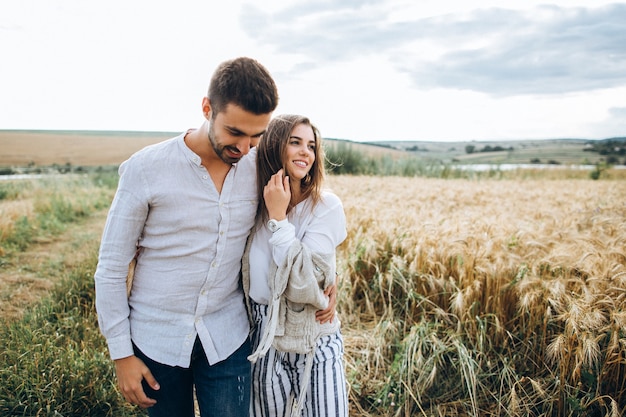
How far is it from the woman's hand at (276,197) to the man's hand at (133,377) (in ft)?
2.85

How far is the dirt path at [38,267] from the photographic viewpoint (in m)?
4.54

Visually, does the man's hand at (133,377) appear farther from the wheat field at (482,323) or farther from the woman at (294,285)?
the wheat field at (482,323)

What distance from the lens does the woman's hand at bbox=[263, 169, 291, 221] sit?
6.52 ft

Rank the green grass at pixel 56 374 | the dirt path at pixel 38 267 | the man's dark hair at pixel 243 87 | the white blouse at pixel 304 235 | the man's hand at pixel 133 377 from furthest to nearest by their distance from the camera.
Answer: the dirt path at pixel 38 267 < the green grass at pixel 56 374 < the white blouse at pixel 304 235 < the man's hand at pixel 133 377 < the man's dark hair at pixel 243 87

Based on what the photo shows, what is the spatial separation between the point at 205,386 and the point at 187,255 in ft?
2.11

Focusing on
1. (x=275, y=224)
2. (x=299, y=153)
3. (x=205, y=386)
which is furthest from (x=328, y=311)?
(x=299, y=153)

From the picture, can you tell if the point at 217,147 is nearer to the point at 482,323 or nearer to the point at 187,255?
the point at 187,255

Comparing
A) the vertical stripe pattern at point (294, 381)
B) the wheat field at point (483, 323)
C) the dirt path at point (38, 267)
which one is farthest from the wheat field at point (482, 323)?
the dirt path at point (38, 267)

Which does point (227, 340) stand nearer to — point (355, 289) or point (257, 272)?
point (257, 272)

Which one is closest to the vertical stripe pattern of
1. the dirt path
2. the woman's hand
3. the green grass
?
the woman's hand

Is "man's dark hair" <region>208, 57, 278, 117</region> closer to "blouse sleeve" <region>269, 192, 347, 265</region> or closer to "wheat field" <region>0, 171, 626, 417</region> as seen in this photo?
"blouse sleeve" <region>269, 192, 347, 265</region>

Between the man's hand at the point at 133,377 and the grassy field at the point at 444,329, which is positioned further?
the grassy field at the point at 444,329

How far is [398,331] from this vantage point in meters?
3.70

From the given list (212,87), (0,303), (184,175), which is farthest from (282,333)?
(0,303)
